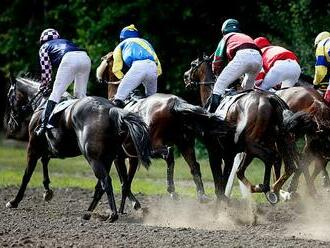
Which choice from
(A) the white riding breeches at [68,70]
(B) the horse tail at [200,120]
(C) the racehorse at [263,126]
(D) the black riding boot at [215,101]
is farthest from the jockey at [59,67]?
(C) the racehorse at [263,126]

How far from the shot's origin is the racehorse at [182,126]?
13242 millimetres

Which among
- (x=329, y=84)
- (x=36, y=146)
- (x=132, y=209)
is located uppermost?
(x=329, y=84)

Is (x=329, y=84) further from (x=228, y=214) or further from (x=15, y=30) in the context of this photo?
(x=15, y=30)

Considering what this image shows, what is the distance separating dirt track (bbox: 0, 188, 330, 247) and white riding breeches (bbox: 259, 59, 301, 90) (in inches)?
75.7

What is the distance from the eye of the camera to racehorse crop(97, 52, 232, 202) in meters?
13.2

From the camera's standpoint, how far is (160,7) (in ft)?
92.1

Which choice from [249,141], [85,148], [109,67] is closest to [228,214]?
[249,141]

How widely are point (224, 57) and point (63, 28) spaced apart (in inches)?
735

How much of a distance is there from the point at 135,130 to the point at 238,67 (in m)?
2.44

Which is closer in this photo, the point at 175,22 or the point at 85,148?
the point at 85,148

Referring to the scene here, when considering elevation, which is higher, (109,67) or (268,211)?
(109,67)

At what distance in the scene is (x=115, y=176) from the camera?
73.9 feet

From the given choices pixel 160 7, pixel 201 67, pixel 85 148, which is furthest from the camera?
pixel 160 7

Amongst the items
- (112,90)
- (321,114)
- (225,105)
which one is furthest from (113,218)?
(321,114)
